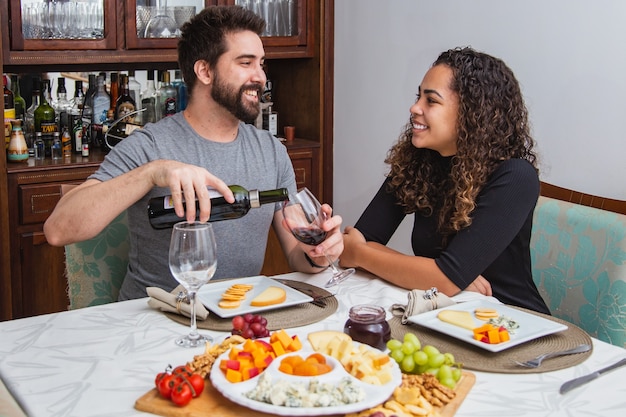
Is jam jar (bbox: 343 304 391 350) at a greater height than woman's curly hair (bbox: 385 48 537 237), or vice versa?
woman's curly hair (bbox: 385 48 537 237)

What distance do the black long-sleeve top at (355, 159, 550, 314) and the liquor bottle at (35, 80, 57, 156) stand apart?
1.65 m

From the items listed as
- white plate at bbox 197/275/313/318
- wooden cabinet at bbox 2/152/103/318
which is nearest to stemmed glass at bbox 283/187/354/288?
white plate at bbox 197/275/313/318

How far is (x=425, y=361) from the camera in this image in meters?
1.14

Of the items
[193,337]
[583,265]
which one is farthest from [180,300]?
[583,265]

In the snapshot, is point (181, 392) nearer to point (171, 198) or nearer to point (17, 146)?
point (171, 198)

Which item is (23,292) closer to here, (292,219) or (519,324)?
(292,219)

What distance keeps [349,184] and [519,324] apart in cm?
228

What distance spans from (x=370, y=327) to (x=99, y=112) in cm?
230

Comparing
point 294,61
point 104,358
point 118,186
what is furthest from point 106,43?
point 104,358

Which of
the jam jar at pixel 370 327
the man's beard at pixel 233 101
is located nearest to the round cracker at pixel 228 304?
the jam jar at pixel 370 327

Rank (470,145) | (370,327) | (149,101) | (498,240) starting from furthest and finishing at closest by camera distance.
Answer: (149,101) → (470,145) → (498,240) → (370,327)

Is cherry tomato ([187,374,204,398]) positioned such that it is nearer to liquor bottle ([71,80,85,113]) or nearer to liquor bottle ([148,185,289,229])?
liquor bottle ([148,185,289,229])

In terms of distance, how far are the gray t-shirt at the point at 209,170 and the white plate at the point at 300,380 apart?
2.88 feet

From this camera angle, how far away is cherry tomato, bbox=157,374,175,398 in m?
1.08
